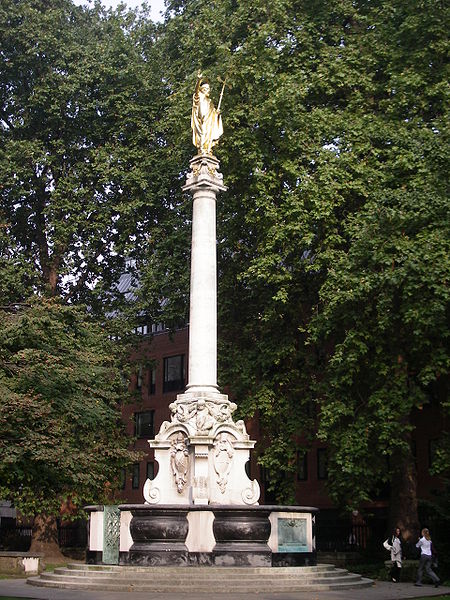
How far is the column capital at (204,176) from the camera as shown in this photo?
24.8 meters

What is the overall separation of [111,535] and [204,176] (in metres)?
10.4

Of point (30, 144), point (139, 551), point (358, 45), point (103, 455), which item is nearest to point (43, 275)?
point (30, 144)

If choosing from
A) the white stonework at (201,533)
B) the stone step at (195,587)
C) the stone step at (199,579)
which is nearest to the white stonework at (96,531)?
the stone step at (199,579)

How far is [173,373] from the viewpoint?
5872cm

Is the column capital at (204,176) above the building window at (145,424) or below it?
above

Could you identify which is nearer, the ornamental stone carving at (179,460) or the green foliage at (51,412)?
the green foliage at (51,412)

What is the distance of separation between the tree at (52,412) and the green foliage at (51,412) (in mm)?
26

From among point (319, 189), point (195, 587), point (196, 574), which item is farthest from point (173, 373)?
point (195, 587)

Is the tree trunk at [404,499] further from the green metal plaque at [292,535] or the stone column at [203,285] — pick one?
the stone column at [203,285]

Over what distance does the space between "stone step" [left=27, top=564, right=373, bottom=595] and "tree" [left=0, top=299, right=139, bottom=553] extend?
131 inches

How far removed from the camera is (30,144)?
3416 centimetres

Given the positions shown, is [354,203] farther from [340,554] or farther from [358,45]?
[340,554]

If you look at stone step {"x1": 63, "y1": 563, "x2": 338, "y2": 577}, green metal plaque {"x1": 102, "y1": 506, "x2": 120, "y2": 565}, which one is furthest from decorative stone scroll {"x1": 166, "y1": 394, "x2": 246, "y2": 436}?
stone step {"x1": 63, "y1": 563, "x2": 338, "y2": 577}

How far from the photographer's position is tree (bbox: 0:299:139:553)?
21.8 meters
